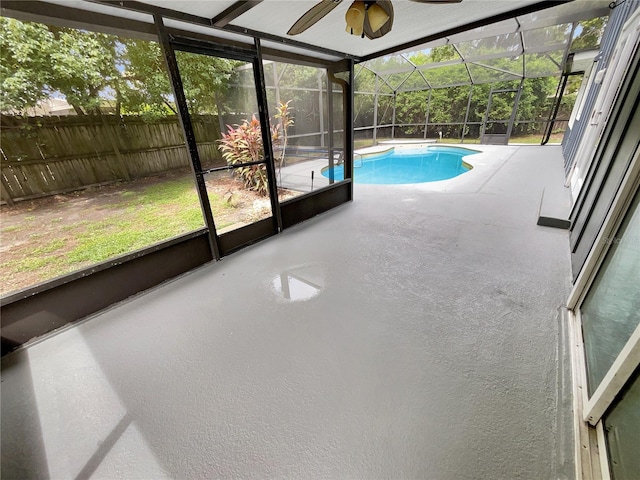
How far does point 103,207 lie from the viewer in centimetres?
456

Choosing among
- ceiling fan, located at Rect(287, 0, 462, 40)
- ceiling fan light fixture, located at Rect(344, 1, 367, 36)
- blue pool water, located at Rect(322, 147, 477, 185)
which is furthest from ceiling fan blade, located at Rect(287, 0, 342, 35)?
blue pool water, located at Rect(322, 147, 477, 185)

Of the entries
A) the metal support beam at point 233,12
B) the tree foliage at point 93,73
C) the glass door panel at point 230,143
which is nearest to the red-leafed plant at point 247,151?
the glass door panel at point 230,143

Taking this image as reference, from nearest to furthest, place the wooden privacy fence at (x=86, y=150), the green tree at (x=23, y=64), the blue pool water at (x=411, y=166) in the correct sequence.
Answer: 1. the green tree at (x=23, y=64)
2. the wooden privacy fence at (x=86, y=150)
3. the blue pool water at (x=411, y=166)

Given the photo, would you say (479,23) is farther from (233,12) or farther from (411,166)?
(411,166)

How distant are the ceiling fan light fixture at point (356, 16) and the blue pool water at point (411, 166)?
19.2 ft

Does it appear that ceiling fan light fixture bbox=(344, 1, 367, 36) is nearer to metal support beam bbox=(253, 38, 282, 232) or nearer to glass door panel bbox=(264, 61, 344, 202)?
metal support beam bbox=(253, 38, 282, 232)

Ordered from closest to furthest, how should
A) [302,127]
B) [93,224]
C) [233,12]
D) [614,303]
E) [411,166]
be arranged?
[614,303] → [233,12] → [93,224] → [302,127] → [411,166]

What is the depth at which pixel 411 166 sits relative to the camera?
386 inches

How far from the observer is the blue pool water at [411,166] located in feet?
27.5

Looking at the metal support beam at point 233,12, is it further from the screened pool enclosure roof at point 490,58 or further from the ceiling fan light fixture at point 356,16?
the screened pool enclosure roof at point 490,58

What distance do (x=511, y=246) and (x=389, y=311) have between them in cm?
195

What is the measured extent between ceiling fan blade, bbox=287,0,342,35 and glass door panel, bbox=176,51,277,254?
1299 mm

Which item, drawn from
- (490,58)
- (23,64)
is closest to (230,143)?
(23,64)

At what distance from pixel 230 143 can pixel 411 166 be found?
7.85 metres
